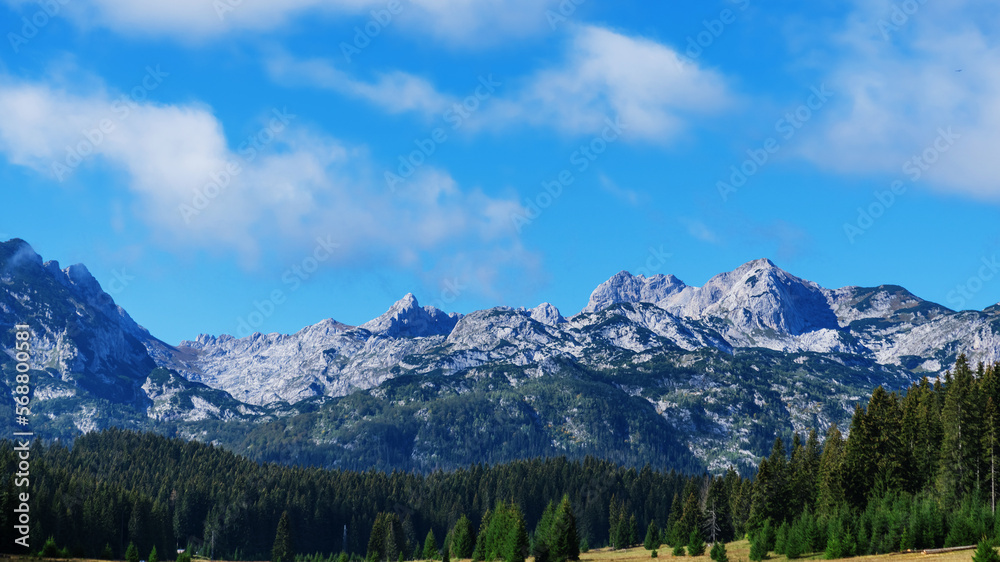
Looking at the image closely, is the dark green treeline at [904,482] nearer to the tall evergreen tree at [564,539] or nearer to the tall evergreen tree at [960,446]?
the tall evergreen tree at [960,446]

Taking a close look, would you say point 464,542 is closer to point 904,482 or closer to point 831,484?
point 831,484

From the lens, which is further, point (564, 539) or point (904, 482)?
point (564, 539)

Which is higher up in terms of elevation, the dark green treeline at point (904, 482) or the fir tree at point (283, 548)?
the dark green treeline at point (904, 482)

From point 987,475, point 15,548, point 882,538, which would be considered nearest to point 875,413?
point 987,475

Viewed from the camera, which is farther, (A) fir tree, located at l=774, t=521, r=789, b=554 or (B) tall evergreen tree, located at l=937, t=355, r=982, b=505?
(A) fir tree, located at l=774, t=521, r=789, b=554

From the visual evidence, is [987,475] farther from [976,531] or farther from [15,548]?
[15,548]

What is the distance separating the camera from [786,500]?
138 meters

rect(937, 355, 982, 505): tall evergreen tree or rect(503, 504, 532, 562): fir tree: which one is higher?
rect(937, 355, 982, 505): tall evergreen tree

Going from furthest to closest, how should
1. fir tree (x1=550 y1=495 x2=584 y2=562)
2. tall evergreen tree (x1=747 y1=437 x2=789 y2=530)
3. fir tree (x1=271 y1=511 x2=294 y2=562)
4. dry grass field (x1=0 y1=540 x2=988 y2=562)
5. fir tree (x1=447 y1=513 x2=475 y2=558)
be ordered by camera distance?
fir tree (x1=271 y1=511 x2=294 y2=562) < fir tree (x1=447 y1=513 x2=475 y2=558) < tall evergreen tree (x1=747 y1=437 x2=789 y2=530) < fir tree (x1=550 y1=495 x2=584 y2=562) < dry grass field (x1=0 y1=540 x2=988 y2=562)

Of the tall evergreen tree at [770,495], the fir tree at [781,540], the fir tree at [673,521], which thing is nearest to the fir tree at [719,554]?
the fir tree at [781,540]

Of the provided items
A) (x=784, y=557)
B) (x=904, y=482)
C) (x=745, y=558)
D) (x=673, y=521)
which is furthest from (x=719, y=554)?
(x=673, y=521)

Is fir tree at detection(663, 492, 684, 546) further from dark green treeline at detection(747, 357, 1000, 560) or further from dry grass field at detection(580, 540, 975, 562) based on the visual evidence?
dark green treeline at detection(747, 357, 1000, 560)

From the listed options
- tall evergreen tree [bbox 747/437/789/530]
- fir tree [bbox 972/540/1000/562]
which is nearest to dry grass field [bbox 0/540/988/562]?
tall evergreen tree [bbox 747/437/789/530]

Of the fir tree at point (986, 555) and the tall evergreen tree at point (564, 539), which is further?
the tall evergreen tree at point (564, 539)
